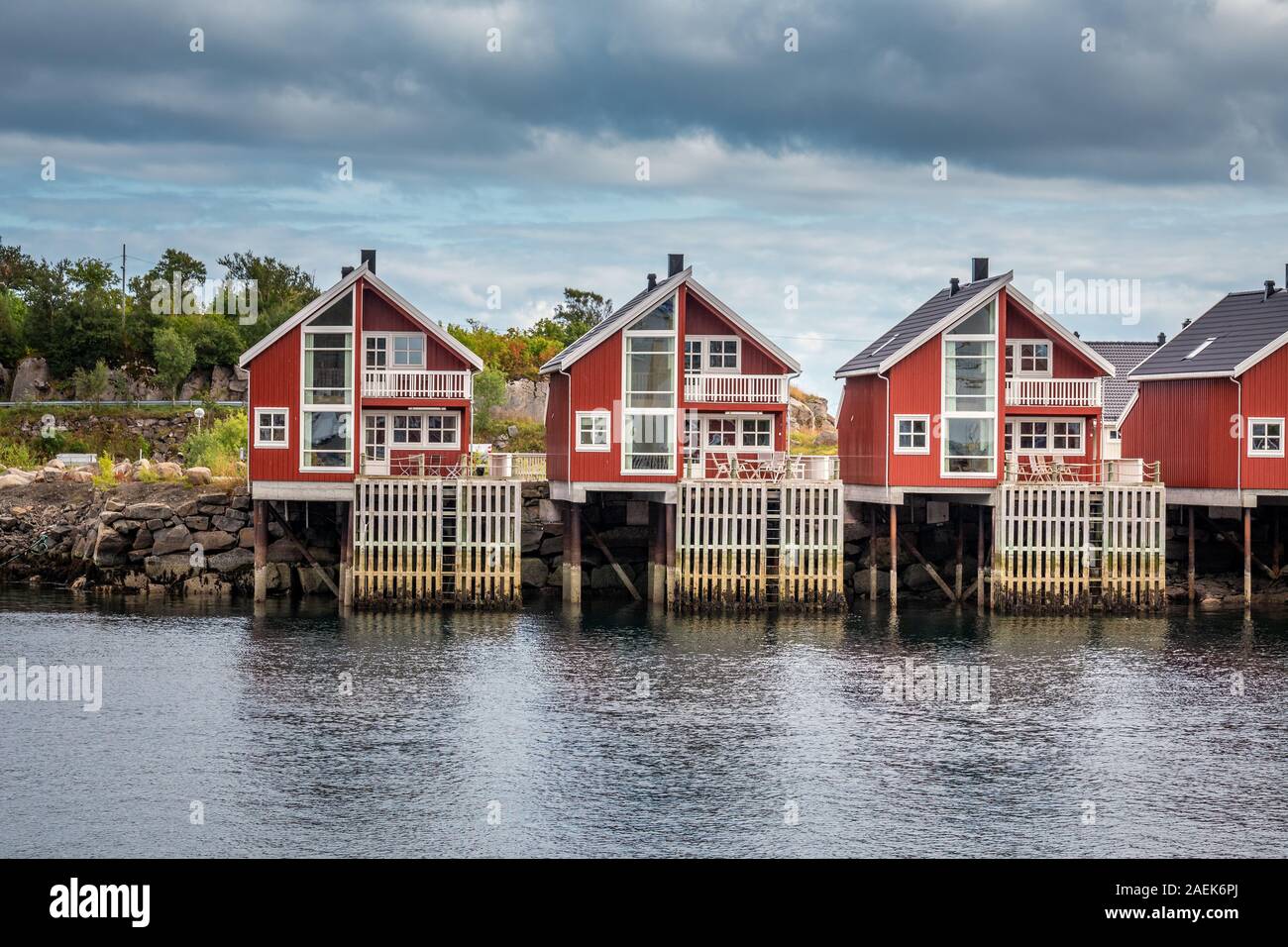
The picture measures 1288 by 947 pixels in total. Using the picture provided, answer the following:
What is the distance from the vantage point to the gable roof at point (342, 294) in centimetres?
5166

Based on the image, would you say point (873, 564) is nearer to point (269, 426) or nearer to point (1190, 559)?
point (1190, 559)

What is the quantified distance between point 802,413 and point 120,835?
67118 mm

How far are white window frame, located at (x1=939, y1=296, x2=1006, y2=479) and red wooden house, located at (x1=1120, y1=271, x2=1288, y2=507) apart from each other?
6269 mm

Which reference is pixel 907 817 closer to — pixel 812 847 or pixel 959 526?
pixel 812 847

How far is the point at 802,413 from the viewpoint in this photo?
91500 millimetres

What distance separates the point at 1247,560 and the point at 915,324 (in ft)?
42.8

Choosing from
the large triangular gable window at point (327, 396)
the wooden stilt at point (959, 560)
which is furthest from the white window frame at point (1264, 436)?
the large triangular gable window at point (327, 396)

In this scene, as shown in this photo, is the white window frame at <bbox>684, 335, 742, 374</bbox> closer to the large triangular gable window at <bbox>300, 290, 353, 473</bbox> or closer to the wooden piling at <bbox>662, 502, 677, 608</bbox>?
the wooden piling at <bbox>662, 502, 677, 608</bbox>

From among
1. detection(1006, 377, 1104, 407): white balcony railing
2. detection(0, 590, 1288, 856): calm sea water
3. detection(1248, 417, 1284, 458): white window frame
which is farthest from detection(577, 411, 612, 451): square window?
detection(1248, 417, 1284, 458): white window frame

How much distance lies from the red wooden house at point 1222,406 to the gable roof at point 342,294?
2258 centimetres

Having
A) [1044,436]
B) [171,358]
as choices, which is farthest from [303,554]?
[171,358]

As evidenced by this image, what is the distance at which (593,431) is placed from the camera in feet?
171
